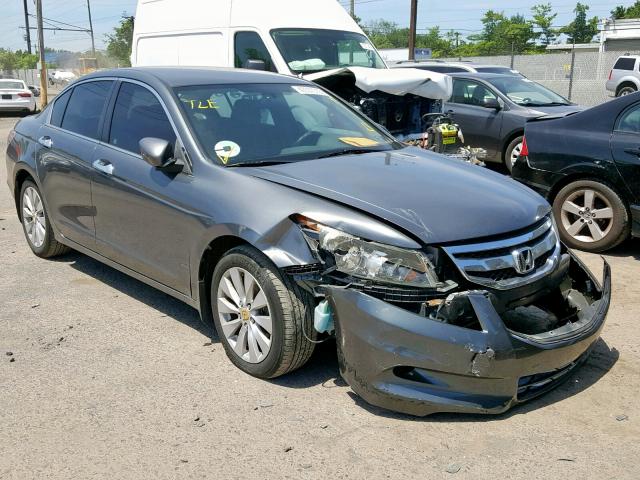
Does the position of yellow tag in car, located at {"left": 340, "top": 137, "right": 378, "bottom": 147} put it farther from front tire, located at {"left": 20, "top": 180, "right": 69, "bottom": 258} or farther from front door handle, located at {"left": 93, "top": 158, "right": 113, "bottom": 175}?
front tire, located at {"left": 20, "top": 180, "right": 69, "bottom": 258}

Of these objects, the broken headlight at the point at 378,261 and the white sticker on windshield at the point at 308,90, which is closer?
the broken headlight at the point at 378,261

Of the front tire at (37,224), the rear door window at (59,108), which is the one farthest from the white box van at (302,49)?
the front tire at (37,224)

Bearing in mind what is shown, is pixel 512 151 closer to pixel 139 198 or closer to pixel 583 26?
pixel 139 198

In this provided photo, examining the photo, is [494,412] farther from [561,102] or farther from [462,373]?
[561,102]

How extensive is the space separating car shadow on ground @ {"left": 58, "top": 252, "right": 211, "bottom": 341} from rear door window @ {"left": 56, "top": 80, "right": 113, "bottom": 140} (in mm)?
1213

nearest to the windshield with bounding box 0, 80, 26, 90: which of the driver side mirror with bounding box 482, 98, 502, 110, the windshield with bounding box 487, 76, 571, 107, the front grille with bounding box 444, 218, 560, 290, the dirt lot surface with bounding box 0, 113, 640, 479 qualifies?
the windshield with bounding box 487, 76, 571, 107

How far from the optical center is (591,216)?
6438 millimetres

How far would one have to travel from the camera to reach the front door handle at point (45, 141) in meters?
5.64

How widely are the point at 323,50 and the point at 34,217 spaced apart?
5.41 metres

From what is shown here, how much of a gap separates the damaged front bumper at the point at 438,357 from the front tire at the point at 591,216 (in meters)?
3.15

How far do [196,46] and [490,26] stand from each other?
83.1 meters

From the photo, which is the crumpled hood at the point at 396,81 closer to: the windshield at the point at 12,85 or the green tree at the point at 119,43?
the windshield at the point at 12,85

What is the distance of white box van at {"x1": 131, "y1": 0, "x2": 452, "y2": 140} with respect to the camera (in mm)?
9117

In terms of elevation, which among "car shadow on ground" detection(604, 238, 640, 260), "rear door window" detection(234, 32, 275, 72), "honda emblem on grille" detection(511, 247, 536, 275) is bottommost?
"car shadow on ground" detection(604, 238, 640, 260)
